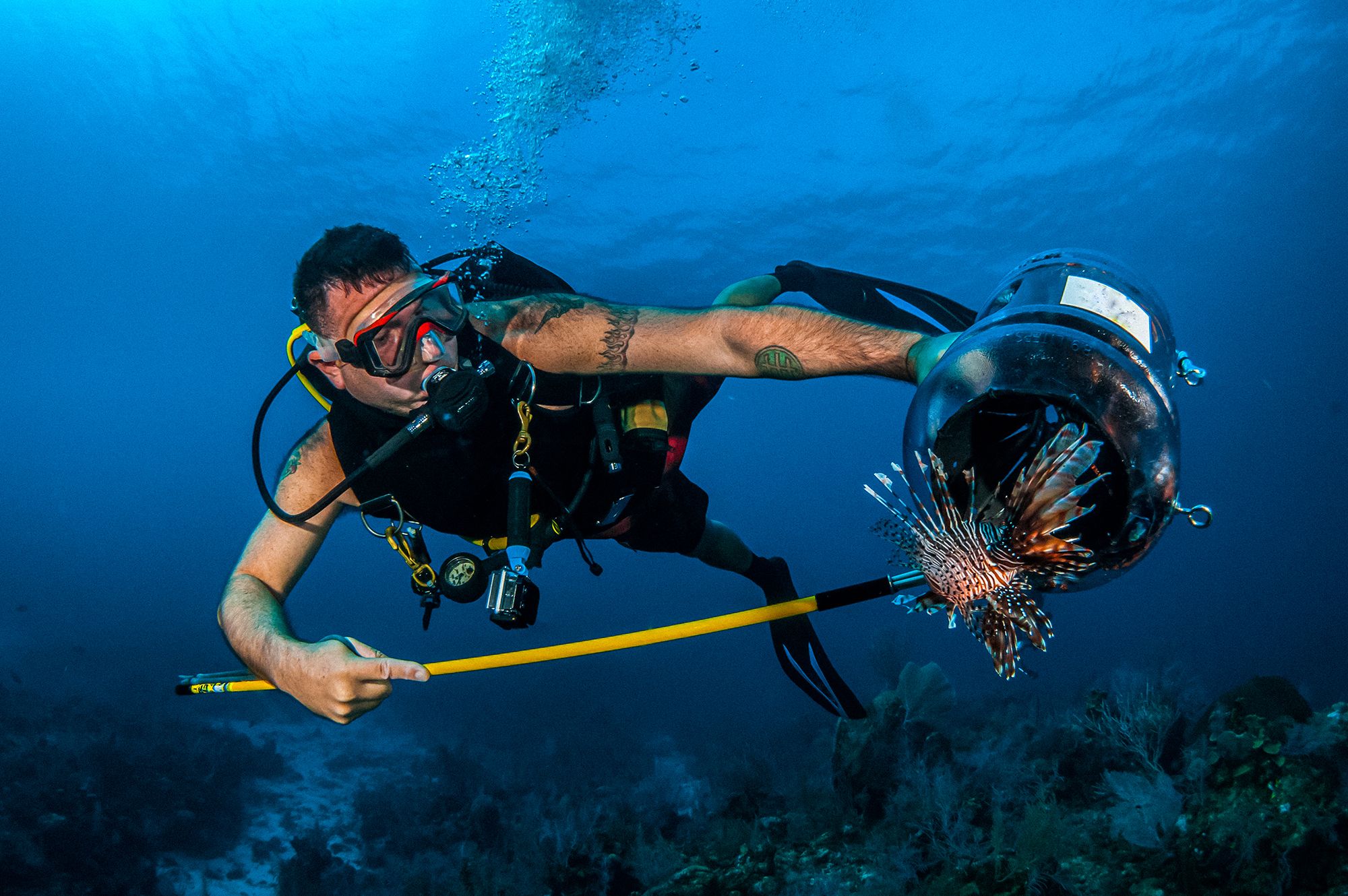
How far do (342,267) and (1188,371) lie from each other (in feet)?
11.1

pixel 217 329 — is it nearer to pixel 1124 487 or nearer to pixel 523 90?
Result: pixel 523 90

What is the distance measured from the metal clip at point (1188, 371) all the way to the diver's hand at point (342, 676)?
8.29 feet

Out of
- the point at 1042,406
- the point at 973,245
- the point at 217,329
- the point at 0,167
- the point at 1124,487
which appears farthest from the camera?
the point at 217,329

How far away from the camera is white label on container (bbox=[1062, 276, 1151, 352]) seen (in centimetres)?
159

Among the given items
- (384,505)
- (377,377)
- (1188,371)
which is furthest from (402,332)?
(1188,371)

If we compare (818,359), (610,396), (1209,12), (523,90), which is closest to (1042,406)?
(818,359)

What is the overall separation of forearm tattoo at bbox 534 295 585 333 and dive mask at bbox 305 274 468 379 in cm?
40

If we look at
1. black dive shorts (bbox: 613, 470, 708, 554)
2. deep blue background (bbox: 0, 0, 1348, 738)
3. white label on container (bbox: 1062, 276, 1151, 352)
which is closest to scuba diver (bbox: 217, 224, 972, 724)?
black dive shorts (bbox: 613, 470, 708, 554)

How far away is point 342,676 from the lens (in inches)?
87.2

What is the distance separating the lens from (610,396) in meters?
3.67

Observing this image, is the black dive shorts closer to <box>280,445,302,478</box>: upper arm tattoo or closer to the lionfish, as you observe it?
<box>280,445,302,478</box>: upper arm tattoo

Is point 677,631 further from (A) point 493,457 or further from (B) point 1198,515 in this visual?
(A) point 493,457

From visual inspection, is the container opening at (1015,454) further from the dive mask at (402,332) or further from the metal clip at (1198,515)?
the dive mask at (402,332)

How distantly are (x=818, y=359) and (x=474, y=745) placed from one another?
1938 cm
